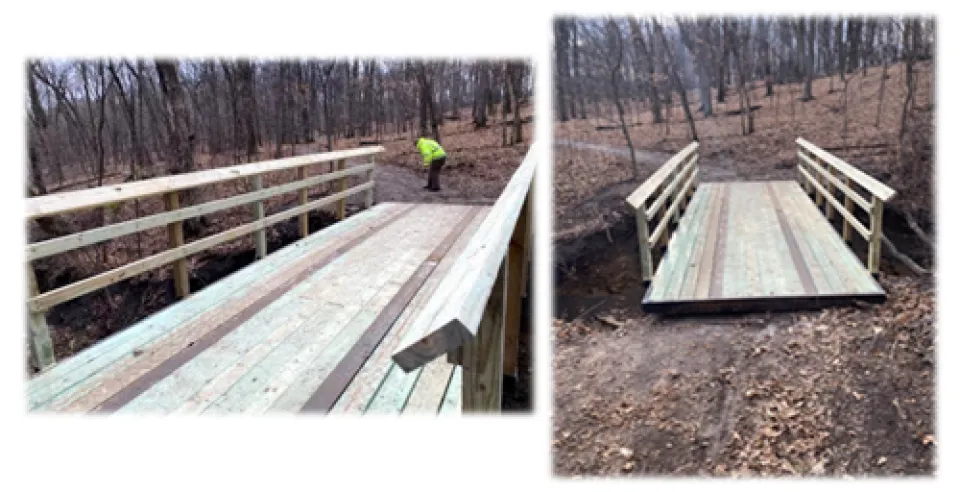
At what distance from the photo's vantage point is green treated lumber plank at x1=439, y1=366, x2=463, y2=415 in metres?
2.03

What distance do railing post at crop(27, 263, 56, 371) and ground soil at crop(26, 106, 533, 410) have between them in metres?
3.94

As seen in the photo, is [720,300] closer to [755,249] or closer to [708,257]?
[708,257]

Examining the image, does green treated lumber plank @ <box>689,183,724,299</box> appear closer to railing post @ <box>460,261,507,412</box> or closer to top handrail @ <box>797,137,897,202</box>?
top handrail @ <box>797,137,897,202</box>

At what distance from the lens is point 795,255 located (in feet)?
12.6

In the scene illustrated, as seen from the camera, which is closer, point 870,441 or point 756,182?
point 870,441

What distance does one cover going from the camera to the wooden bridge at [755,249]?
305cm

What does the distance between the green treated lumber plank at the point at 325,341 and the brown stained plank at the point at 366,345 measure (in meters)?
0.03

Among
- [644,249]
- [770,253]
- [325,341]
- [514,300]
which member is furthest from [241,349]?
[770,253]

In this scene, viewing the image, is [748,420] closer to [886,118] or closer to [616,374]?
[616,374]

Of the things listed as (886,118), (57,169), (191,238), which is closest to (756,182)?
(886,118)

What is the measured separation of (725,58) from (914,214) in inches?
239

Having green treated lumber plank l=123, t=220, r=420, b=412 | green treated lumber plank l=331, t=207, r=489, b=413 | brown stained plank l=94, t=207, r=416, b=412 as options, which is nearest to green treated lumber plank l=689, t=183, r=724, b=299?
green treated lumber plank l=331, t=207, r=489, b=413

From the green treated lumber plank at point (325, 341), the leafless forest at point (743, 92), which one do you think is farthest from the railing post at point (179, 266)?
the leafless forest at point (743, 92)

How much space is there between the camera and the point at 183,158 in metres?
6.46
